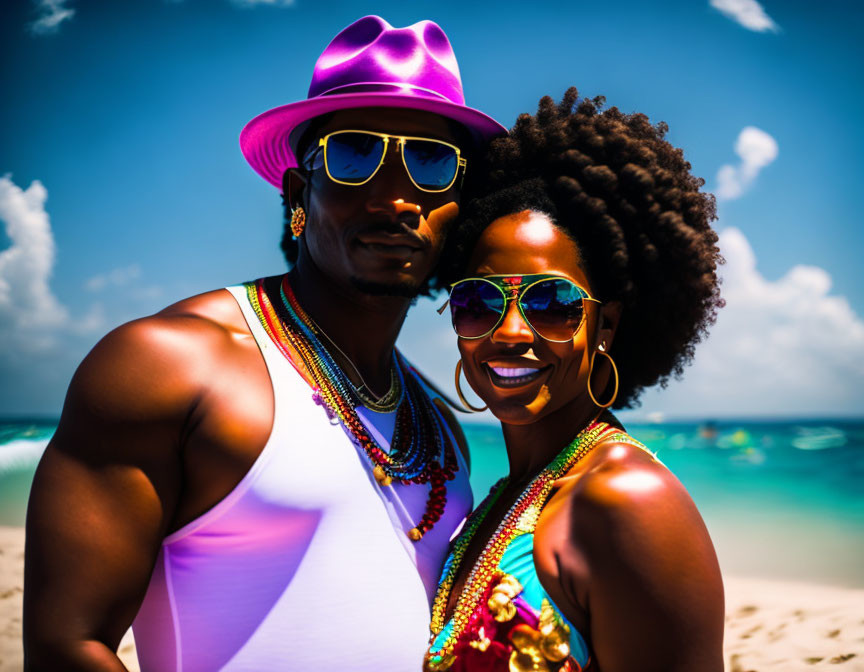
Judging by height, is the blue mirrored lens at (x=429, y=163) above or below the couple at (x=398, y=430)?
above

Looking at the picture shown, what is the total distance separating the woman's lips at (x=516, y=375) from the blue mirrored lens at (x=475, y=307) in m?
0.14

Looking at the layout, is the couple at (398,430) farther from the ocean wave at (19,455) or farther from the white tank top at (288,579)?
the ocean wave at (19,455)

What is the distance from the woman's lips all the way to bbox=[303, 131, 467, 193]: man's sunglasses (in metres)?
0.77

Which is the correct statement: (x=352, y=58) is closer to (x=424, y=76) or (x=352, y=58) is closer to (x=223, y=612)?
(x=424, y=76)

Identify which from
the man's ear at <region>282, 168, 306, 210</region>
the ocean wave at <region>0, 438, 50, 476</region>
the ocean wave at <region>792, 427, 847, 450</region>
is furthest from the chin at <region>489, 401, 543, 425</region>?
the ocean wave at <region>792, 427, 847, 450</region>

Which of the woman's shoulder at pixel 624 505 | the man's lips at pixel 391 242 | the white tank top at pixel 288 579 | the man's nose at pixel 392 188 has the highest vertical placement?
the man's nose at pixel 392 188

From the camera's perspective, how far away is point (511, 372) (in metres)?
2.53

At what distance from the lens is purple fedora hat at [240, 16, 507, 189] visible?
9.29ft

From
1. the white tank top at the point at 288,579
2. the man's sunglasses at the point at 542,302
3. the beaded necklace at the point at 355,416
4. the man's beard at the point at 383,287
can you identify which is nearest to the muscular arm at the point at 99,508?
the white tank top at the point at 288,579

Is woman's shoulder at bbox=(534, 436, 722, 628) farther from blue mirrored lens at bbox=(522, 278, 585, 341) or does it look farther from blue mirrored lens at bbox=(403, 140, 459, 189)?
blue mirrored lens at bbox=(403, 140, 459, 189)

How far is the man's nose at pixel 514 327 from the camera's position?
248cm

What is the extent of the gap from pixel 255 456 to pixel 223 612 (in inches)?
20.1

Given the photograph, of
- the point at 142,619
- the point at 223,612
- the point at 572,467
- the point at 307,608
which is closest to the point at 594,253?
the point at 572,467

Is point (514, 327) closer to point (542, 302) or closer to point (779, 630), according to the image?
point (542, 302)
